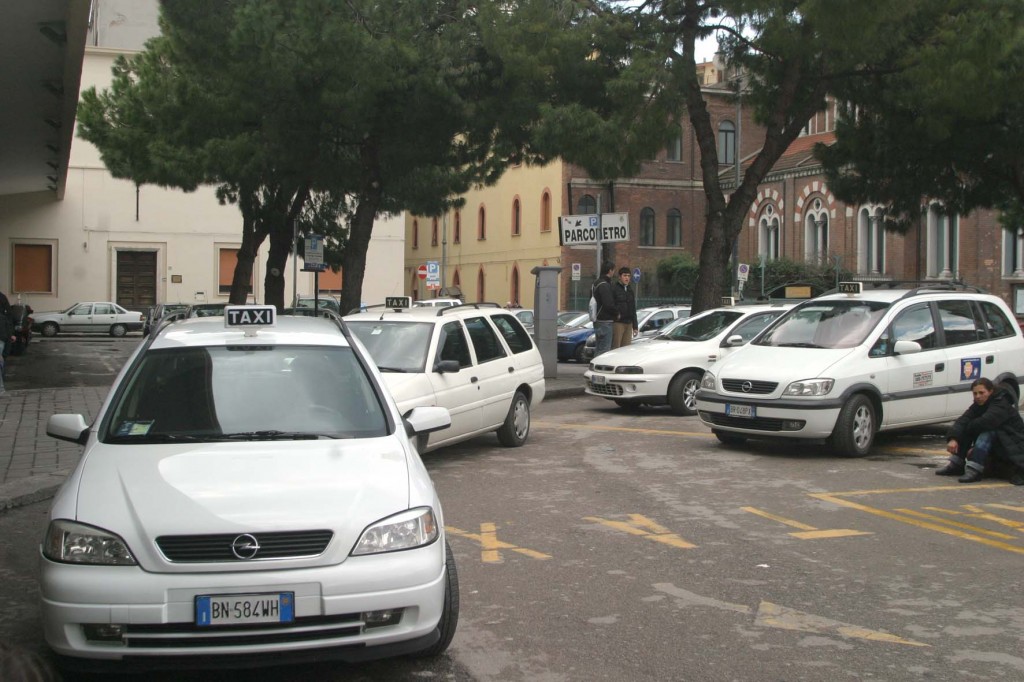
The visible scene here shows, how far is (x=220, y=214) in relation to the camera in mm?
54969

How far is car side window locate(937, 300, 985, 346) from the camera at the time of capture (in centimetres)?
1268

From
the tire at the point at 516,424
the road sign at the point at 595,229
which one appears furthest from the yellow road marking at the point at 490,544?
the road sign at the point at 595,229

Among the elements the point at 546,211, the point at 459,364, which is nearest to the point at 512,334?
the point at 459,364

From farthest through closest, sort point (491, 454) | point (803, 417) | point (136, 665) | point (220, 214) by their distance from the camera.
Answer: point (220, 214)
point (491, 454)
point (803, 417)
point (136, 665)

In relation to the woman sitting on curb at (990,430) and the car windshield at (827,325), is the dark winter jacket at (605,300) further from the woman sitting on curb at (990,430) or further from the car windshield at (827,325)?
the woman sitting on curb at (990,430)

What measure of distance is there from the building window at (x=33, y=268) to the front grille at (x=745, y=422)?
46765mm

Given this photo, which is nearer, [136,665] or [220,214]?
[136,665]

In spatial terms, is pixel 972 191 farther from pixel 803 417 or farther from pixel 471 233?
pixel 471 233

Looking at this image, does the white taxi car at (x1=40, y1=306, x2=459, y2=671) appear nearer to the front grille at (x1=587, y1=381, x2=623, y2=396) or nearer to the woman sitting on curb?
the woman sitting on curb

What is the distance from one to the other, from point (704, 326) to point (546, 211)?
44.5 metres

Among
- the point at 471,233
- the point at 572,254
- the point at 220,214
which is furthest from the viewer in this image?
the point at 471,233

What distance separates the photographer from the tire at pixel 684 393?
1570 centimetres

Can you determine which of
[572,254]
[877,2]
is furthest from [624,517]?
[572,254]

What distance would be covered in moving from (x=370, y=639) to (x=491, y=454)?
298 inches
